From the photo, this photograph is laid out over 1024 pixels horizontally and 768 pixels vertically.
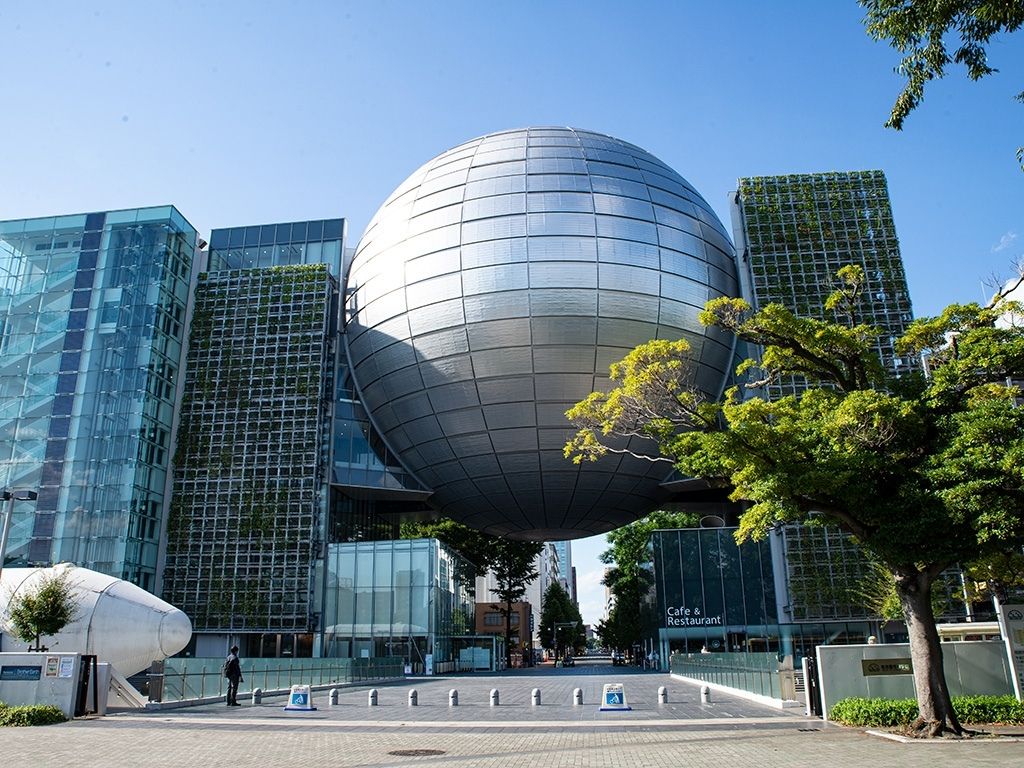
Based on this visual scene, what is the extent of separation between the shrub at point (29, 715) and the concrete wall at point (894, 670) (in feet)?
59.9

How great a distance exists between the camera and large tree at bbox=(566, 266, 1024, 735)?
1586 centimetres

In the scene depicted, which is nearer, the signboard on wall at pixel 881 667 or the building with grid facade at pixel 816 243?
the signboard on wall at pixel 881 667

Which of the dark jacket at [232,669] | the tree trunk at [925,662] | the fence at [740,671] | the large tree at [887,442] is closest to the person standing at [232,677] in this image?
the dark jacket at [232,669]

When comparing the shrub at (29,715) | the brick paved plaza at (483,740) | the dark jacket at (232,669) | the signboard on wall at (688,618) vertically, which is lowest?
the brick paved plaza at (483,740)

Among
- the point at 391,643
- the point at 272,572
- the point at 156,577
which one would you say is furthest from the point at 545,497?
the point at 156,577

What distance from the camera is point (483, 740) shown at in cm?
1636

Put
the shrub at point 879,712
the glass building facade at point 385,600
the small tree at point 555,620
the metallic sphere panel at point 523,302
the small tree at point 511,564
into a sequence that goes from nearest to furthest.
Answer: the shrub at point 879,712 → the metallic sphere panel at point 523,302 → the glass building facade at point 385,600 → the small tree at point 511,564 → the small tree at point 555,620

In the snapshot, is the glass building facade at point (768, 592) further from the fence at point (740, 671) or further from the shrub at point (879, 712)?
the shrub at point (879, 712)

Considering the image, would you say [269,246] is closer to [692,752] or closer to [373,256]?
[373,256]

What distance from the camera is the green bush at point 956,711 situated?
1722 centimetres

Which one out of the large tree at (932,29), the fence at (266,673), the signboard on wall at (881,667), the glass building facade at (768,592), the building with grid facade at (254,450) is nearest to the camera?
the large tree at (932,29)

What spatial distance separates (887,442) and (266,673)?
22.5 metres

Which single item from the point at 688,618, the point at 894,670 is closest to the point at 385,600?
the point at 688,618

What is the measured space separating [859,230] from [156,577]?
44.2 m
